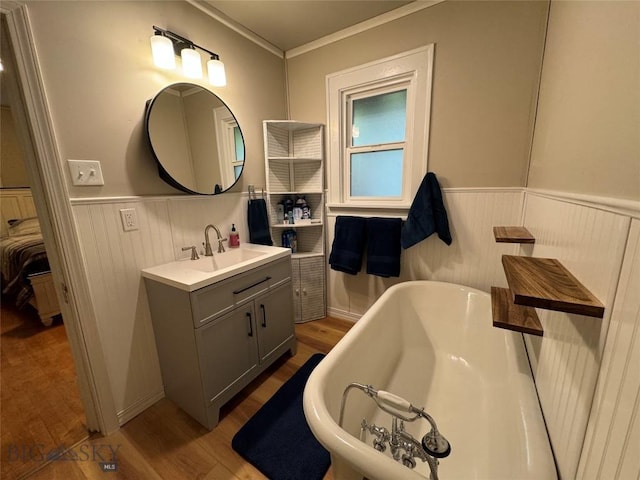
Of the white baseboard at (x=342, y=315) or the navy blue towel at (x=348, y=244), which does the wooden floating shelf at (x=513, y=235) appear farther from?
the white baseboard at (x=342, y=315)

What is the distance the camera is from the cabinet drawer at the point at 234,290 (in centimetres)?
124

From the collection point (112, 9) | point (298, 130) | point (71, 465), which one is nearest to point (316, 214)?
point (298, 130)

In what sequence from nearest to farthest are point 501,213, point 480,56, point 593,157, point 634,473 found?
1. point 634,473
2. point 593,157
3. point 480,56
4. point 501,213

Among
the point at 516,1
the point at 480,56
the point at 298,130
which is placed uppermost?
the point at 516,1

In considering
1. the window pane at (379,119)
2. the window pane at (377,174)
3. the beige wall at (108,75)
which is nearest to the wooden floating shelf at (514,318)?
the window pane at (377,174)

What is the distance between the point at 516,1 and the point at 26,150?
257cm

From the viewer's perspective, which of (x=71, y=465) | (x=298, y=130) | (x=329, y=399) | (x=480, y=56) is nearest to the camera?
(x=329, y=399)

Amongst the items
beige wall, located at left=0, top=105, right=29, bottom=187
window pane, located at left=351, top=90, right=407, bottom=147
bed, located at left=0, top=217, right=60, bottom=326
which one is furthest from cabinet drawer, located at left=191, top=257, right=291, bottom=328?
beige wall, located at left=0, top=105, right=29, bottom=187

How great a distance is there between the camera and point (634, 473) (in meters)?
0.43

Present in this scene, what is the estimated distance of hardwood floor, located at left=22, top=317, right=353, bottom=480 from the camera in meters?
1.14

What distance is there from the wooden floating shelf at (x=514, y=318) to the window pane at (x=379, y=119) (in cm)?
132

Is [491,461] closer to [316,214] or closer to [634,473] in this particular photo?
[634,473]

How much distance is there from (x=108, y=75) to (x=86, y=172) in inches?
19.8

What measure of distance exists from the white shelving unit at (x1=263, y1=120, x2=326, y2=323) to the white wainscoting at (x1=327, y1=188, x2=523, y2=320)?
0.58m
